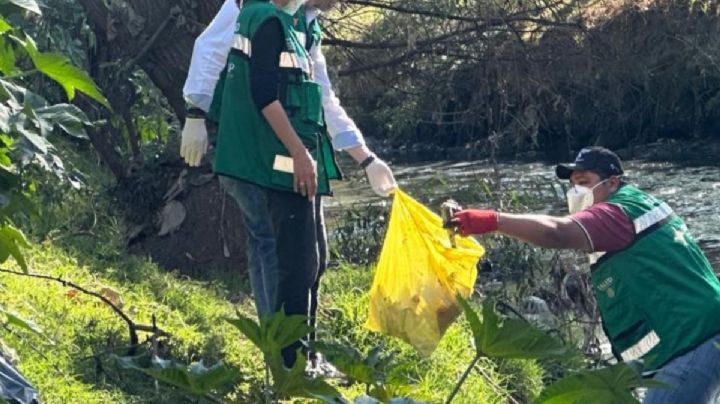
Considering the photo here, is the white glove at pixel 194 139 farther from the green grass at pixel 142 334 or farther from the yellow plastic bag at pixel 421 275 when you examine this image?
the yellow plastic bag at pixel 421 275

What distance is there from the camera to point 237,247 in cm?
728

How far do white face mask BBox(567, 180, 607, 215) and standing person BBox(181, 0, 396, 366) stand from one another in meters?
0.68

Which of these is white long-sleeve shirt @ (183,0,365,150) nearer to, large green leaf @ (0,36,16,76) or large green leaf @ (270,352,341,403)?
large green leaf @ (0,36,16,76)

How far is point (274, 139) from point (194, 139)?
15.0 inches

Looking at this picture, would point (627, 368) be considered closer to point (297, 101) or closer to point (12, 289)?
point (297, 101)

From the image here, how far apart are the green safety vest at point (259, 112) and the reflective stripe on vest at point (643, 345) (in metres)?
1.29

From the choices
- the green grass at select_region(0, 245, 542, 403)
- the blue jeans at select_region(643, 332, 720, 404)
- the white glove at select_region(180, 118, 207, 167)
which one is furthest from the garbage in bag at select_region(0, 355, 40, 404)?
the blue jeans at select_region(643, 332, 720, 404)

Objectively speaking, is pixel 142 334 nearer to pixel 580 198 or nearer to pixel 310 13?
pixel 310 13

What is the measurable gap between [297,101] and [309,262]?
581 millimetres

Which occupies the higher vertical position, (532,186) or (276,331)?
(276,331)

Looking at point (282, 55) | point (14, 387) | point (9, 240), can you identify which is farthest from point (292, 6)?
point (9, 240)

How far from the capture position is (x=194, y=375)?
1640 mm

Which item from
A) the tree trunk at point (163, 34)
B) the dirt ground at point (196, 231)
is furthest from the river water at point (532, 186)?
the tree trunk at point (163, 34)

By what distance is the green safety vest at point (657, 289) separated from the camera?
3926 mm
